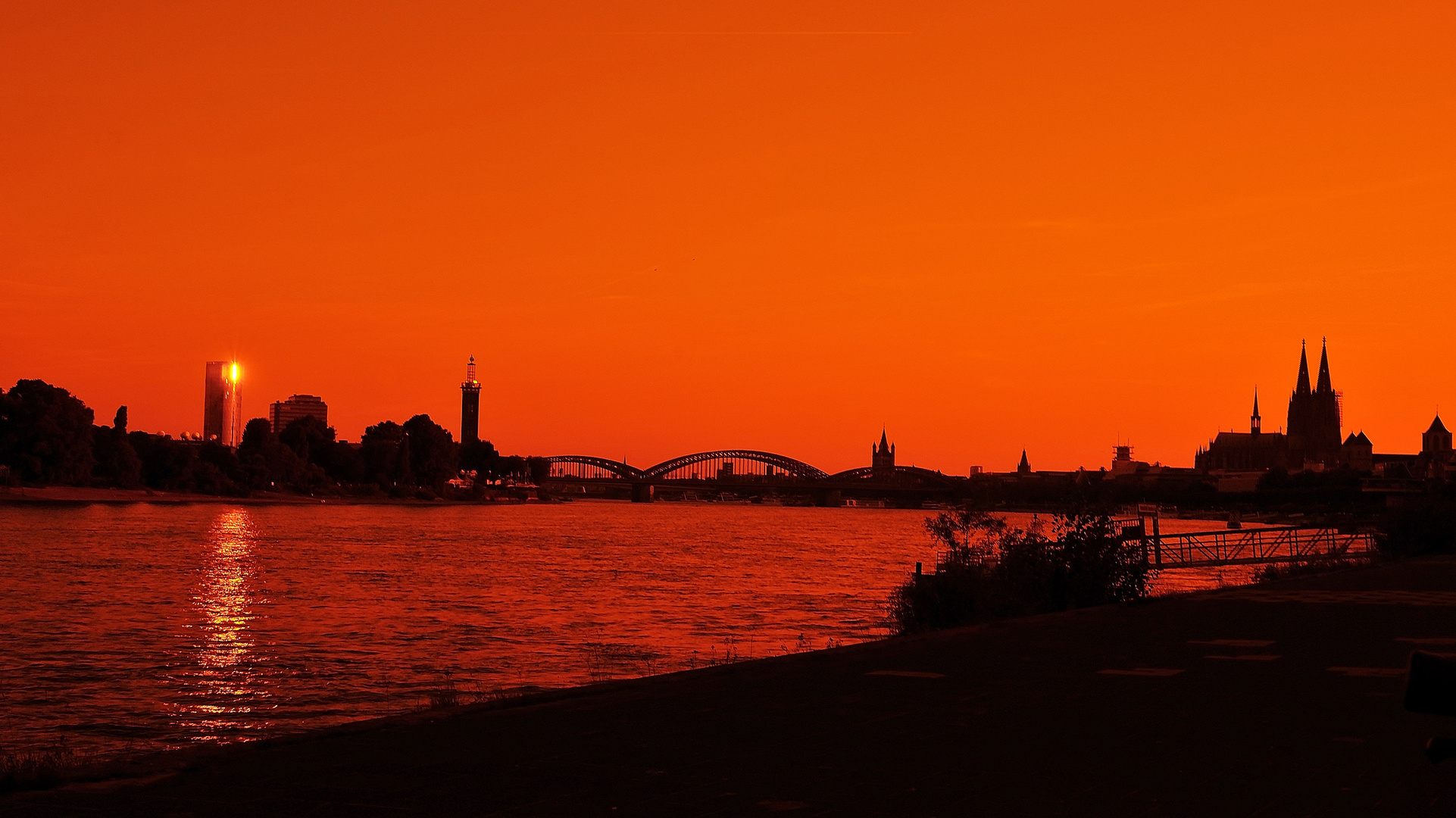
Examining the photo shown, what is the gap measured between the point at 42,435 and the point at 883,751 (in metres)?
116

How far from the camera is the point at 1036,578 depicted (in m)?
23.4

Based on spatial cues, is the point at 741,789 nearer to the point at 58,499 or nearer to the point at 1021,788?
the point at 1021,788

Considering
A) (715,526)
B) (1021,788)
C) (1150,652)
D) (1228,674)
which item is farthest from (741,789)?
Answer: (715,526)

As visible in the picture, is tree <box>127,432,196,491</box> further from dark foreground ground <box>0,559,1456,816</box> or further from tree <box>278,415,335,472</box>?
dark foreground ground <box>0,559,1456,816</box>

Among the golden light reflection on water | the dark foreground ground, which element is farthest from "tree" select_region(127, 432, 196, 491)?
the dark foreground ground

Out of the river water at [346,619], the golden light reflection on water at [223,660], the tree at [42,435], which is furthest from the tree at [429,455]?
the golden light reflection on water at [223,660]

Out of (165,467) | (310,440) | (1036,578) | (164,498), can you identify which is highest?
(310,440)

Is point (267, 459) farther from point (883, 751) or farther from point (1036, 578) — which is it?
point (883, 751)

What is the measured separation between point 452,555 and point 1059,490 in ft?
148

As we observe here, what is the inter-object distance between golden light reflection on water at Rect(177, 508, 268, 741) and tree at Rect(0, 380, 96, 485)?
2609 inches

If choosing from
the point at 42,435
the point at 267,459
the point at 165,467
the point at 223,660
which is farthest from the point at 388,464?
the point at 223,660

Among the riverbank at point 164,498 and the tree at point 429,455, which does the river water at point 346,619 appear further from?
the tree at point 429,455

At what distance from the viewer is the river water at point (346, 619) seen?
61.8 ft

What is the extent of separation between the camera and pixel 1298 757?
328 inches
